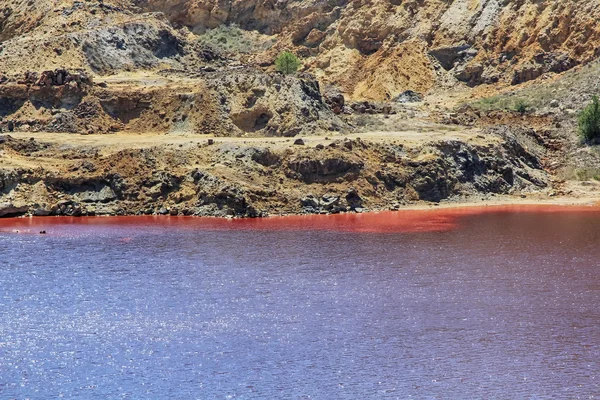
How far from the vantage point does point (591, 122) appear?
7381 centimetres

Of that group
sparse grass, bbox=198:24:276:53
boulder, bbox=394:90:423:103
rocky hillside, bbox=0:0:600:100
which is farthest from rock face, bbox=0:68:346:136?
sparse grass, bbox=198:24:276:53

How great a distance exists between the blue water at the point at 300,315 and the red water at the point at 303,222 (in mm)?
2522

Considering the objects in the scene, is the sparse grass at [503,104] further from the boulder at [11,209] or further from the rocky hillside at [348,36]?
the boulder at [11,209]

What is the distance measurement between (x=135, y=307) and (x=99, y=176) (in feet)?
90.3

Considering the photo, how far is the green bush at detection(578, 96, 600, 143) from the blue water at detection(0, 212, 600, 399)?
997 inches

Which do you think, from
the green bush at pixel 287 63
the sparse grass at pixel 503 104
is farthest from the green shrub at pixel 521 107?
the green bush at pixel 287 63

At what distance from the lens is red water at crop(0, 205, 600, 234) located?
175 feet

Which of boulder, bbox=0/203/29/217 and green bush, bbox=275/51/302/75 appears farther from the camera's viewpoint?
green bush, bbox=275/51/302/75

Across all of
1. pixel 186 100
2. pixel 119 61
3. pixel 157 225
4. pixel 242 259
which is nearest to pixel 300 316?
pixel 242 259

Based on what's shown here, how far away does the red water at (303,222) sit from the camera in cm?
5338

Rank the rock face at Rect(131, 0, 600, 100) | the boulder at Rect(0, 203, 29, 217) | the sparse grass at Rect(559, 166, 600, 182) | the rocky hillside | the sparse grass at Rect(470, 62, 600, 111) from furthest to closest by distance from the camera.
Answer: the rock face at Rect(131, 0, 600, 100), the rocky hillside, the sparse grass at Rect(470, 62, 600, 111), the sparse grass at Rect(559, 166, 600, 182), the boulder at Rect(0, 203, 29, 217)

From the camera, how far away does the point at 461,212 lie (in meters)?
61.0

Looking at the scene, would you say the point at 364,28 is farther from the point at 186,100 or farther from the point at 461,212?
the point at 461,212

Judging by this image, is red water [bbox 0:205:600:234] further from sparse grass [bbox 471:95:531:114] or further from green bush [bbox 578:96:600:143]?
sparse grass [bbox 471:95:531:114]
